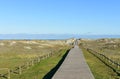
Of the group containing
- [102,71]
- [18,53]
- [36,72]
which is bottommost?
[18,53]

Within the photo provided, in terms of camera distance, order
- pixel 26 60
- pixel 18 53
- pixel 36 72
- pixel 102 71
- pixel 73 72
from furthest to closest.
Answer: pixel 18 53
pixel 26 60
pixel 102 71
pixel 36 72
pixel 73 72

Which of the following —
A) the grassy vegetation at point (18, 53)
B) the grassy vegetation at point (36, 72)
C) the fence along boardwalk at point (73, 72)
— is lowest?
the grassy vegetation at point (18, 53)

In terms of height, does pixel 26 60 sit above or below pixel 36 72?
below

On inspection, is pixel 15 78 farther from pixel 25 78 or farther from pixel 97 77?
pixel 97 77

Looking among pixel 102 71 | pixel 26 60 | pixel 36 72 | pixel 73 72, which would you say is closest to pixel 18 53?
pixel 26 60

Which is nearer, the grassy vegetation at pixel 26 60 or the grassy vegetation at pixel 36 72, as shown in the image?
the grassy vegetation at pixel 36 72

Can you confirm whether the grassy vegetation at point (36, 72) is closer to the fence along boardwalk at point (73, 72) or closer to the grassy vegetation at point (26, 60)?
the grassy vegetation at point (26, 60)

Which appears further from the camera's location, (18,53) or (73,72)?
(18,53)

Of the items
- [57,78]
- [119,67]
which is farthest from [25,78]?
[119,67]

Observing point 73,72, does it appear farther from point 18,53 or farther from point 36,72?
point 18,53

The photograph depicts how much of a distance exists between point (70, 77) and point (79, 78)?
1.19 metres

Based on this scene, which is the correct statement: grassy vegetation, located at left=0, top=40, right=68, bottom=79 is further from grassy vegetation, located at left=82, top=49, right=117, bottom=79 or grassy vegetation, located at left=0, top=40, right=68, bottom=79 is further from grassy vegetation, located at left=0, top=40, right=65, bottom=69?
grassy vegetation, located at left=82, top=49, right=117, bottom=79

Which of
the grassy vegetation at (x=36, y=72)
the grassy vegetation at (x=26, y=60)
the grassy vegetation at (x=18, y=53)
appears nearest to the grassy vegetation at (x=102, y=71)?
the grassy vegetation at (x=36, y=72)

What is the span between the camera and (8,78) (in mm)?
34594
